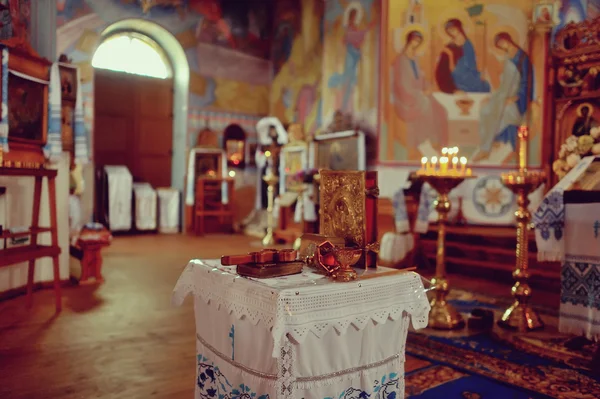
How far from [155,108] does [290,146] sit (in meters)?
3.15

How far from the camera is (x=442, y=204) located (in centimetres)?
441

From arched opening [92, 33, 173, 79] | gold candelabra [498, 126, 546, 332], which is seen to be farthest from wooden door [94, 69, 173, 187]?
gold candelabra [498, 126, 546, 332]

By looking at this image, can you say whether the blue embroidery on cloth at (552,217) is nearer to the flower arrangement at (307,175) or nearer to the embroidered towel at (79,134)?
the embroidered towel at (79,134)

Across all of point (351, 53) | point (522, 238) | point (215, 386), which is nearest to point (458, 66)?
point (351, 53)

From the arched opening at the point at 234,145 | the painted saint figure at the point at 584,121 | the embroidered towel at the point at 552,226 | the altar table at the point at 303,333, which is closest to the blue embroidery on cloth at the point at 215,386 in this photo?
A: the altar table at the point at 303,333

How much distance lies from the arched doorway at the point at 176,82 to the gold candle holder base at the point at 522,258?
→ 8.79m

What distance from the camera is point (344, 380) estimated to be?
234 centimetres

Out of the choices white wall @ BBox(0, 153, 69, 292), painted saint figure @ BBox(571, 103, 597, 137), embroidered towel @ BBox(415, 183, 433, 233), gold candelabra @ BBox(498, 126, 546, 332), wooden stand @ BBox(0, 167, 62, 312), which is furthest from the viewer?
painted saint figure @ BBox(571, 103, 597, 137)

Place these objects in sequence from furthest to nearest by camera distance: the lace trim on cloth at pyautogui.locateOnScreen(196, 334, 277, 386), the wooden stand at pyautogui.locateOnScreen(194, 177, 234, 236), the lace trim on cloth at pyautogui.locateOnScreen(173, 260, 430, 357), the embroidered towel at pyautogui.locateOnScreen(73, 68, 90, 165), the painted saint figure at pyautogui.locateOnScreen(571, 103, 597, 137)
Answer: the wooden stand at pyautogui.locateOnScreen(194, 177, 234, 236) → the painted saint figure at pyautogui.locateOnScreen(571, 103, 597, 137) → the embroidered towel at pyautogui.locateOnScreen(73, 68, 90, 165) → the lace trim on cloth at pyautogui.locateOnScreen(196, 334, 277, 386) → the lace trim on cloth at pyautogui.locateOnScreen(173, 260, 430, 357)

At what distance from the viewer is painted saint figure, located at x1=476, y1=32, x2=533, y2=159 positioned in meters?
8.67

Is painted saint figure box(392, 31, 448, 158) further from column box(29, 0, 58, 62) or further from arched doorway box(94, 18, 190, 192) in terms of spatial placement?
column box(29, 0, 58, 62)

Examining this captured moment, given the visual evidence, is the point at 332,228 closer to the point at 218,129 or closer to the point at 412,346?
the point at 412,346

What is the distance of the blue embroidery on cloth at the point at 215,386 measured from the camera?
2352 mm

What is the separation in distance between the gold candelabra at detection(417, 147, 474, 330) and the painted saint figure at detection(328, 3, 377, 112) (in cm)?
648
